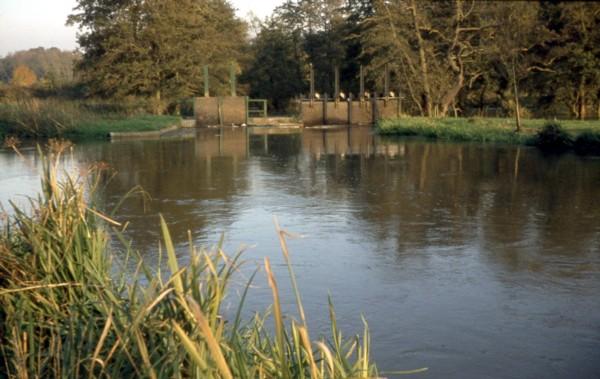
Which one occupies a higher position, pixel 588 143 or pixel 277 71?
pixel 277 71

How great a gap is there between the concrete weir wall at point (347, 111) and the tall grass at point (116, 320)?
3477cm

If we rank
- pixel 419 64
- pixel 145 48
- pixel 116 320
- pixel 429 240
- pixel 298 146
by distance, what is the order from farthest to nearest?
pixel 145 48
pixel 419 64
pixel 298 146
pixel 429 240
pixel 116 320

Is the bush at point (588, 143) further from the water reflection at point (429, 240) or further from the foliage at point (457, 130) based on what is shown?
the foliage at point (457, 130)

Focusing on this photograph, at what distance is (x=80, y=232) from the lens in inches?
194

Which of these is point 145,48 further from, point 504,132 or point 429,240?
point 429,240

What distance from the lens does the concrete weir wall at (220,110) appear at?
1571 inches

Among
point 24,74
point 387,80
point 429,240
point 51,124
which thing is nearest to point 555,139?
point 429,240

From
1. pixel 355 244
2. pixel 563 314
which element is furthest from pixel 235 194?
pixel 563 314

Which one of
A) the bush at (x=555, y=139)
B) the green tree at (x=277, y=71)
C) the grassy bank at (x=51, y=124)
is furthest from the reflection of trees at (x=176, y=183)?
the green tree at (x=277, y=71)

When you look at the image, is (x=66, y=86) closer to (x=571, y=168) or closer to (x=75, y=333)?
(x=571, y=168)

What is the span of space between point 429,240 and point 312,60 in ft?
177

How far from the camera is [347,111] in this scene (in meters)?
40.7

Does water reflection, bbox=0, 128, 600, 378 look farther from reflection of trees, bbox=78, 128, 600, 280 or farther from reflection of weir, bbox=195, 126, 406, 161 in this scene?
reflection of weir, bbox=195, 126, 406, 161

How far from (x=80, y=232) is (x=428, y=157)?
15.1m
